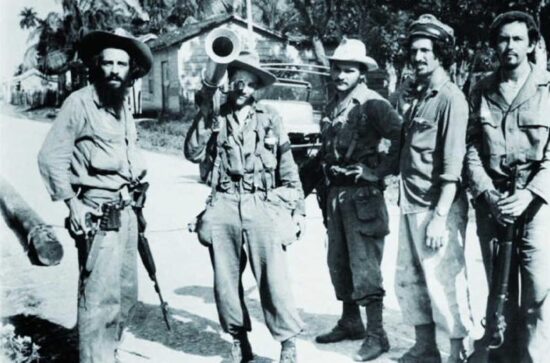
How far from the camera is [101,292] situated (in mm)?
3867

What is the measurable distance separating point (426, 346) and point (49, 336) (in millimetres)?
2995

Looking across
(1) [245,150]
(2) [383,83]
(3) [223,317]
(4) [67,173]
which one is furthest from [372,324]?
(2) [383,83]

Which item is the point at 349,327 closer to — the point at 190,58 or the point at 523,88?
the point at 523,88

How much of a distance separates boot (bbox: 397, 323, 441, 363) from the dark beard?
2.51 metres

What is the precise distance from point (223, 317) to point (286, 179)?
3.46 feet

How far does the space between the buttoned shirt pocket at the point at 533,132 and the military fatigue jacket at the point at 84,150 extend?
2464 millimetres

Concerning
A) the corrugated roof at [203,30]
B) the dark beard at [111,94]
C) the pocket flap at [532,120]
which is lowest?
the pocket flap at [532,120]

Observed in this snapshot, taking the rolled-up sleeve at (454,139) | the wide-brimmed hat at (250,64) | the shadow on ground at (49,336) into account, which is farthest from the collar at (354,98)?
the shadow on ground at (49,336)

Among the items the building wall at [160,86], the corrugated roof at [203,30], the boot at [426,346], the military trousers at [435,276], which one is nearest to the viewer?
the military trousers at [435,276]

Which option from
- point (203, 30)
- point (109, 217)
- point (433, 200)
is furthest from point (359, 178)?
point (203, 30)

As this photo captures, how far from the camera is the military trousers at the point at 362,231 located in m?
4.55

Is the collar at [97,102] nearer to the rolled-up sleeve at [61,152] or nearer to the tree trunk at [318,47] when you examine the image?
the rolled-up sleeve at [61,152]

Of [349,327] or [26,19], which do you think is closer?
[349,327]

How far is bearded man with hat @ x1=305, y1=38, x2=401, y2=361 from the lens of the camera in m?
4.52
